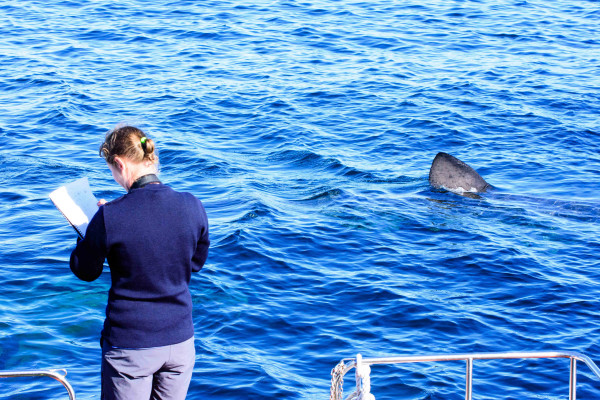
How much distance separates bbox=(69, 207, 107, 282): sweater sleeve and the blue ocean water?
3.57 metres

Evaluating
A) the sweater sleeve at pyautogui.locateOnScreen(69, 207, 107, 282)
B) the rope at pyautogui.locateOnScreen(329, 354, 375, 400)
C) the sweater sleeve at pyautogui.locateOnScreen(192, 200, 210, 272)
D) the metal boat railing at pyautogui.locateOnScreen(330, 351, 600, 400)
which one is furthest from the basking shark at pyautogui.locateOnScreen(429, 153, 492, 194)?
the sweater sleeve at pyautogui.locateOnScreen(69, 207, 107, 282)

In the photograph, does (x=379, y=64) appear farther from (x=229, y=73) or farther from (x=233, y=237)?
(x=233, y=237)

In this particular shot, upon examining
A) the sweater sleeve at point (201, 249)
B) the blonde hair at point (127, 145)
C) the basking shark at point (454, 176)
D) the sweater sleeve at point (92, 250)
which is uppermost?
the blonde hair at point (127, 145)

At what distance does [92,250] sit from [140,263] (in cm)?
25

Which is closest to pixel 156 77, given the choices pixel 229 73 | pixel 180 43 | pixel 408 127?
pixel 229 73

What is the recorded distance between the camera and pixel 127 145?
3.97 metres

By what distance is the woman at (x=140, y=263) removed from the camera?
3.82 metres

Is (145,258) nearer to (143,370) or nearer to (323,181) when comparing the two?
(143,370)

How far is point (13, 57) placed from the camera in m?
19.8

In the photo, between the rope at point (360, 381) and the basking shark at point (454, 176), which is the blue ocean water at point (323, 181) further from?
the rope at point (360, 381)

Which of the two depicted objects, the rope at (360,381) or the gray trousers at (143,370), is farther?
the rope at (360,381)

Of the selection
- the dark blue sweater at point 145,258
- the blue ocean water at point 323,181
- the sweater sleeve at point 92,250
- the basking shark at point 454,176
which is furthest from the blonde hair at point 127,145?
the basking shark at point 454,176

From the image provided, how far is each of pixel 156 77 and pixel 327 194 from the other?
785 centimetres

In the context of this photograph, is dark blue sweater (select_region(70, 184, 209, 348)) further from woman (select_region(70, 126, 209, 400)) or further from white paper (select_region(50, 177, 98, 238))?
white paper (select_region(50, 177, 98, 238))
